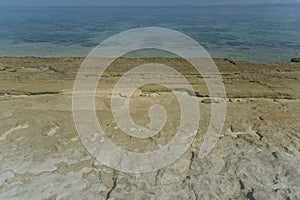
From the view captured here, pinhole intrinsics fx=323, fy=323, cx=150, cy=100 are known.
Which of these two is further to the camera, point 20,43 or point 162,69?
point 20,43

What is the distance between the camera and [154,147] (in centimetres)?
542

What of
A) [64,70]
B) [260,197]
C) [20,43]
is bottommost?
[20,43]

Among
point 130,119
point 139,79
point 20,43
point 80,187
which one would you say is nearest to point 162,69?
point 139,79

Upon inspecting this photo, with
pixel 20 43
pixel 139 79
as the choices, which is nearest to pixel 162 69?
pixel 139 79

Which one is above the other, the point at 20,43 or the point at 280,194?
the point at 280,194

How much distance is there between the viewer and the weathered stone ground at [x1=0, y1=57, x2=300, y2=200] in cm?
432

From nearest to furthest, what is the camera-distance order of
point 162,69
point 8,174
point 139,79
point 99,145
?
point 8,174 < point 99,145 < point 139,79 < point 162,69

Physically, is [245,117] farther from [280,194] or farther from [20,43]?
[20,43]

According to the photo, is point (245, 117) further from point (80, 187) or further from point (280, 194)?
point (80, 187)

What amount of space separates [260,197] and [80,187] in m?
2.37

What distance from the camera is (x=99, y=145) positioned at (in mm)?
5445

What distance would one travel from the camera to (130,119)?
652 cm

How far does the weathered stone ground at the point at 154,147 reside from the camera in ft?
14.2

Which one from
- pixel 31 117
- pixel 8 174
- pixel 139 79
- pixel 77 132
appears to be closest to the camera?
pixel 8 174
